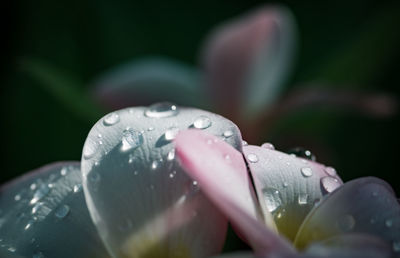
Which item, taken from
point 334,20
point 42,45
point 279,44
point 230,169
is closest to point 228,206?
point 230,169

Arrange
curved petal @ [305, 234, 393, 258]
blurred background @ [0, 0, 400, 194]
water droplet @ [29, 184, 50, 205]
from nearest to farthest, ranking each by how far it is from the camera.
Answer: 1. curved petal @ [305, 234, 393, 258]
2. water droplet @ [29, 184, 50, 205]
3. blurred background @ [0, 0, 400, 194]

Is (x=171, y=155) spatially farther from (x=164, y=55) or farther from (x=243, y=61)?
(x=164, y=55)

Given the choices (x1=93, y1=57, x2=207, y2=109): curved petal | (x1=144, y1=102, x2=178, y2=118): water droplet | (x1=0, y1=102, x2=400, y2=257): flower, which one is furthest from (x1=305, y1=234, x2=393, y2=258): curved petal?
(x1=93, y1=57, x2=207, y2=109): curved petal

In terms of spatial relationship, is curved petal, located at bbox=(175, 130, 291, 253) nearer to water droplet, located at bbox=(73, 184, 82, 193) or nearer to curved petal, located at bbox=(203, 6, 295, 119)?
water droplet, located at bbox=(73, 184, 82, 193)

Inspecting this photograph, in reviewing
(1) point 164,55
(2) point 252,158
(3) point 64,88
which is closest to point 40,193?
(2) point 252,158

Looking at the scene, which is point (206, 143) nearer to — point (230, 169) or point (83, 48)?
point (230, 169)
